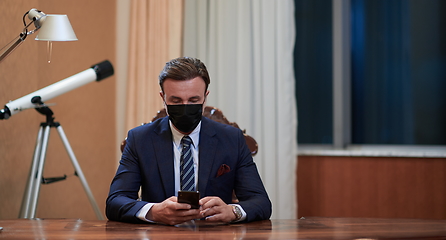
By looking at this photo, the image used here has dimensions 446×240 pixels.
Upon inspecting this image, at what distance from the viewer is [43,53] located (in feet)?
9.01

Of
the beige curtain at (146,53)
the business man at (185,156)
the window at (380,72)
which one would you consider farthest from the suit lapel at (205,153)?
the window at (380,72)

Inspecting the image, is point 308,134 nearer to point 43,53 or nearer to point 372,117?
point 372,117

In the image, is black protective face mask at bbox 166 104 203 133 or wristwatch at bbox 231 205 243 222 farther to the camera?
black protective face mask at bbox 166 104 203 133

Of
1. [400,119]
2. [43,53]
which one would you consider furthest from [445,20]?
[43,53]

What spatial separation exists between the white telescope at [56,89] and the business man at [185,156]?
77 cm

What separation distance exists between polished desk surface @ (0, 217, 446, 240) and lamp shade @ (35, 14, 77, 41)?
0.75 metres

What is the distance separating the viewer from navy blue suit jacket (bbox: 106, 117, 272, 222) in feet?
5.63

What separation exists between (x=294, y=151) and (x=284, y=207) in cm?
42

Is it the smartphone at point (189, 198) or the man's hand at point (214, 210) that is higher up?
the smartphone at point (189, 198)

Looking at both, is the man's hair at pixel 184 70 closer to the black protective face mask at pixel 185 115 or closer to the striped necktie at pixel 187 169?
the black protective face mask at pixel 185 115

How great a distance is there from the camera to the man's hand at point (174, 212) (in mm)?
1405

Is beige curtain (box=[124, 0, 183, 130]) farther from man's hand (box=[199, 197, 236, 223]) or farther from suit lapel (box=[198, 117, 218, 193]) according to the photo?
man's hand (box=[199, 197, 236, 223])

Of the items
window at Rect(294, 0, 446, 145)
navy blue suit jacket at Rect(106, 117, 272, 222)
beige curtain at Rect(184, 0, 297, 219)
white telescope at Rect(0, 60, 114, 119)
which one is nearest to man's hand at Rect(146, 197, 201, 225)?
navy blue suit jacket at Rect(106, 117, 272, 222)

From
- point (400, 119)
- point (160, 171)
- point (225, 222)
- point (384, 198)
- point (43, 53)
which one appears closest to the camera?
point (225, 222)
